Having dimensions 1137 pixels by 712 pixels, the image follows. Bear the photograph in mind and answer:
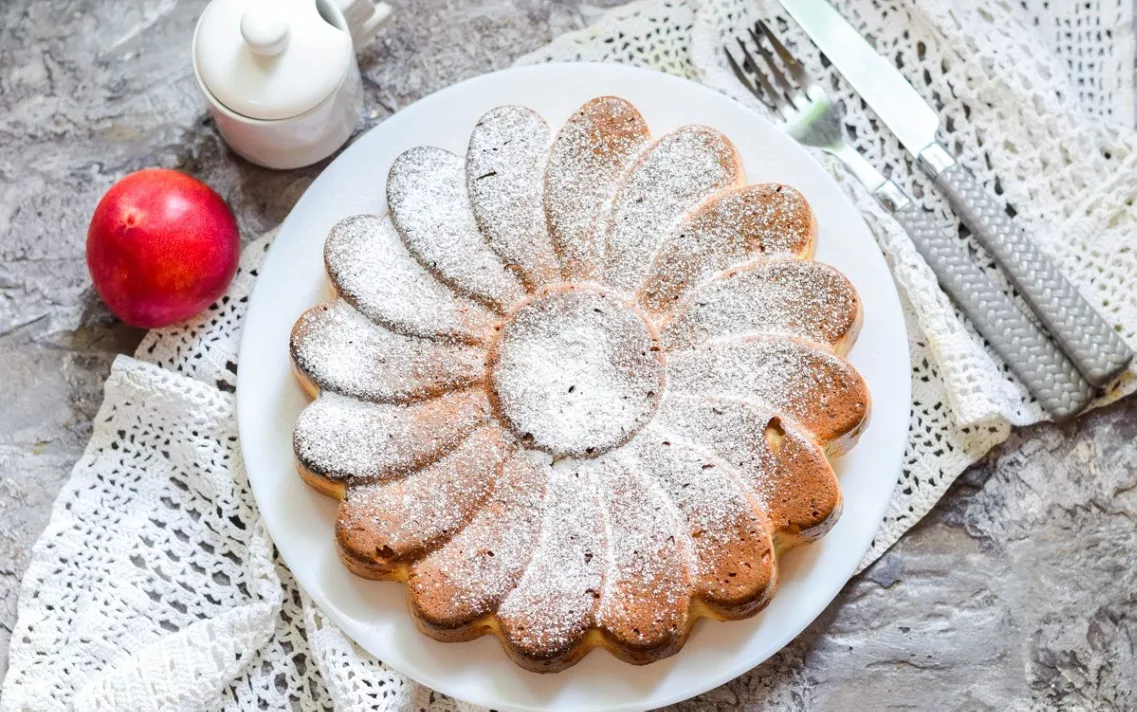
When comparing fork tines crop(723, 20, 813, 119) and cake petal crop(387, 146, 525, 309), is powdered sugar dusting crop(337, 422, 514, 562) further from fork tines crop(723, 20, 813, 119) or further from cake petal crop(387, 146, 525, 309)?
fork tines crop(723, 20, 813, 119)

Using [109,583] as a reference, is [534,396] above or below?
above

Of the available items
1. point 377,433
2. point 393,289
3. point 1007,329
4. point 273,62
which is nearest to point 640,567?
point 377,433

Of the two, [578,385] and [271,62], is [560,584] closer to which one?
[578,385]

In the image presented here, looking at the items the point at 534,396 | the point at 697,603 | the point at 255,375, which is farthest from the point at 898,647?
the point at 255,375

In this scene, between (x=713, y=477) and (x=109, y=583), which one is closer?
(x=713, y=477)

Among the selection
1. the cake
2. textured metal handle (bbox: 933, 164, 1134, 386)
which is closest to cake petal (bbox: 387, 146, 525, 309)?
the cake

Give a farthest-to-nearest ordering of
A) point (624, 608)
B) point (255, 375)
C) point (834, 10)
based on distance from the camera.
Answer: point (834, 10)
point (255, 375)
point (624, 608)

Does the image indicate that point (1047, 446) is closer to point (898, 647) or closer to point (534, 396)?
point (898, 647)
